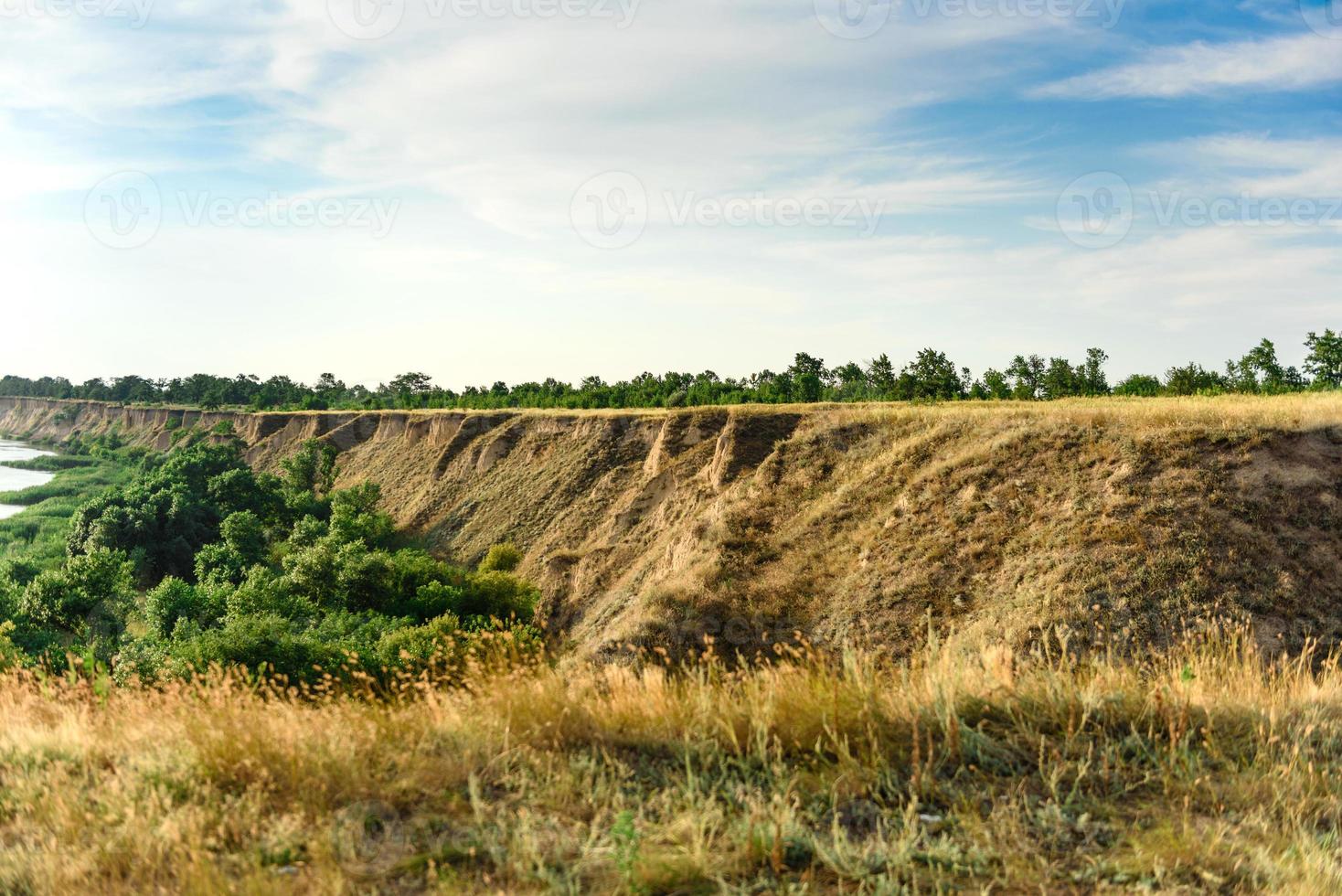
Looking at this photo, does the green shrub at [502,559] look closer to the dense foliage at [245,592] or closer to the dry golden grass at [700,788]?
the dense foliage at [245,592]

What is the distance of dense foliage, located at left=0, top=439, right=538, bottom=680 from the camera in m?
23.3

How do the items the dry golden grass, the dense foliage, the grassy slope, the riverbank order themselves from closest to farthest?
the dry golden grass
the dense foliage
the grassy slope
the riverbank

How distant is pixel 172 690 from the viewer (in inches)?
272

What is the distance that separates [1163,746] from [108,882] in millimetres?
7305

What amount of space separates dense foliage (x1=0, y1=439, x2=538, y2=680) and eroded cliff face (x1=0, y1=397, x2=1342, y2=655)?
19.8ft

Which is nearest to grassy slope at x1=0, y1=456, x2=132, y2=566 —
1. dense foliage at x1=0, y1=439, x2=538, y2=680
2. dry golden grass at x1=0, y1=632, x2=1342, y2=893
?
dense foliage at x1=0, y1=439, x2=538, y2=680

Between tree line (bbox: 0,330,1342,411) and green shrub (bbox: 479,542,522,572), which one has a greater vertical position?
tree line (bbox: 0,330,1342,411)

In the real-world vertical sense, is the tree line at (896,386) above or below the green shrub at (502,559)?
above

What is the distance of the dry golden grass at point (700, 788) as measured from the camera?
14.4 ft

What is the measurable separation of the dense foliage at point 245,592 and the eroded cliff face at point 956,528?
6.03 metres

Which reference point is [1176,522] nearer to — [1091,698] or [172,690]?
[1091,698]

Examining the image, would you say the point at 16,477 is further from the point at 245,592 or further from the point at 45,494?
the point at 245,592

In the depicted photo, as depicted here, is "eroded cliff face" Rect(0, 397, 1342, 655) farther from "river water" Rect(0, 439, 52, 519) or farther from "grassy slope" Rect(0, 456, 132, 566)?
"river water" Rect(0, 439, 52, 519)

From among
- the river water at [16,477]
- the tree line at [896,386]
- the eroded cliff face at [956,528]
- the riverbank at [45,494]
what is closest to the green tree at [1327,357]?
the tree line at [896,386]
